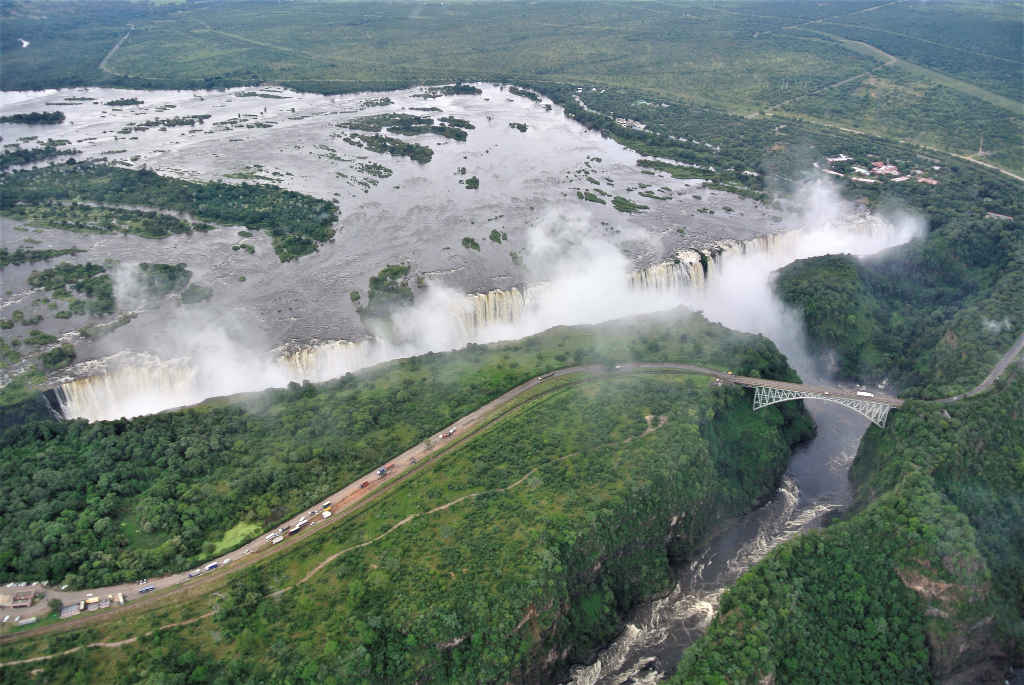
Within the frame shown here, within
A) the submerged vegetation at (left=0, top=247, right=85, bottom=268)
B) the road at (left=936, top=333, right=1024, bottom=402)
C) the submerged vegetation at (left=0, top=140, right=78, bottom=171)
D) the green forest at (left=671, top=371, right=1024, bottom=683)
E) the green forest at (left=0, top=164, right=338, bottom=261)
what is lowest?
the green forest at (left=671, top=371, right=1024, bottom=683)

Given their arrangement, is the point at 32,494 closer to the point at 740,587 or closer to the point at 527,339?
the point at 527,339

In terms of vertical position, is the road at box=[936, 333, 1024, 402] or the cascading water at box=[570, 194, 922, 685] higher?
the road at box=[936, 333, 1024, 402]

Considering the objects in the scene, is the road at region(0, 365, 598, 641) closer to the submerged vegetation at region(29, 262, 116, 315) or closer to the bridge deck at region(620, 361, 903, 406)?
the bridge deck at region(620, 361, 903, 406)

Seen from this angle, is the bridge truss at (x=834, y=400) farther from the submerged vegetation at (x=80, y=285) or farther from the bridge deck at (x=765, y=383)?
the submerged vegetation at (x=80, y=285)

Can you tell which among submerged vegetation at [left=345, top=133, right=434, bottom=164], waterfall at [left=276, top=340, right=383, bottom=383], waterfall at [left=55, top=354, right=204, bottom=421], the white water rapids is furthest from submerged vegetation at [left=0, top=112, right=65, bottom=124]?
waterfall at [left=276, top=340, right=383, bottom=383]

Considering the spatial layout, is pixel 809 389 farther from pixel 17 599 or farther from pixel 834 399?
pixel 17 599

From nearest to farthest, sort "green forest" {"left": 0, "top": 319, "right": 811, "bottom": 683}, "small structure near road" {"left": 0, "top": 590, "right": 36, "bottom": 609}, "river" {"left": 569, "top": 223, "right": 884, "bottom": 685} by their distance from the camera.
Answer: "green forest" {"left": 0, "top": 319, "right": 811, "bottom": 683}, "small structure near road" {"left": 0, "top": 590, "right": 36, "bottom": 609}, "river" {"left": 569, "top": 223, "right": 884, "bottom": 685}
